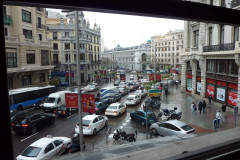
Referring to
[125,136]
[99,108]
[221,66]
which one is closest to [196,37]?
[221,66]

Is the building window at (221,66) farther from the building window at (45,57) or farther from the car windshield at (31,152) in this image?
the building window at (45,57)

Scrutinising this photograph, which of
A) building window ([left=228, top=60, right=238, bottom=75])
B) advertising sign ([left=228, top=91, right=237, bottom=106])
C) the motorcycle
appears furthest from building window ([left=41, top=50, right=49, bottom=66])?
advertising sign ([left=228, top=91, right=237, bottom=106])

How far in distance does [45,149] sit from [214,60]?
1840cm

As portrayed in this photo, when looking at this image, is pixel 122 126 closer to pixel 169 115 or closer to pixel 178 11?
pixel 169 115

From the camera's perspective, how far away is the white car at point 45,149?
729 cm

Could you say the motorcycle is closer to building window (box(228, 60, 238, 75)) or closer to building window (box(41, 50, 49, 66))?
building window (box(228, 60, 238, 75))

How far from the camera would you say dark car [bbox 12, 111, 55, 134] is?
10661 mm

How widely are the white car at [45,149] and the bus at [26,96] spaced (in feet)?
28.0

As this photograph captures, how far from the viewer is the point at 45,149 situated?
7699 millimetres

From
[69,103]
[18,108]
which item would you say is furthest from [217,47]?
[18,108]

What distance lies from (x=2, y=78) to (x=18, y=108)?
17.9 meters

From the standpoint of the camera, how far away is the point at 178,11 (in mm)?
1340

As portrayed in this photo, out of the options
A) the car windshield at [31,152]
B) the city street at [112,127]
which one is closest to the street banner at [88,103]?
the city street at [112,127]

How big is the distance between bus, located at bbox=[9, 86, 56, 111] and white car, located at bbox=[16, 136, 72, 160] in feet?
28.0
